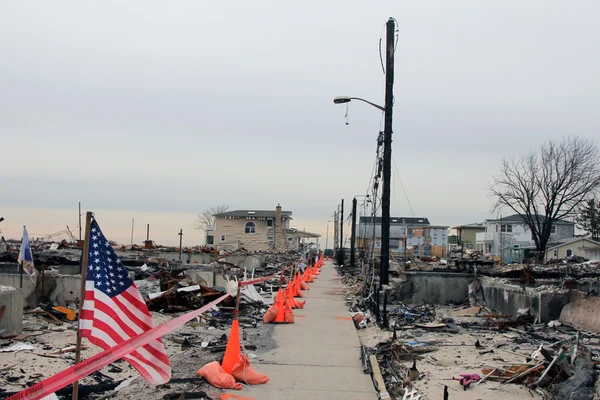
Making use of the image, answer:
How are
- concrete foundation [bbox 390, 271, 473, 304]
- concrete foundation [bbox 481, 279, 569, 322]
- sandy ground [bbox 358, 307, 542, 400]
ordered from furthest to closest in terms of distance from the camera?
concrete foundation [bbox 390, 271, 473, 304]
concrete foundation [bbox 481, 279, 569, 322]
sandy ground [bbox 358, 307, 542, 400]

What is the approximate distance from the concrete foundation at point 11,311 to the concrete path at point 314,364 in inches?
187

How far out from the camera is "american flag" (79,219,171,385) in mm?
5660

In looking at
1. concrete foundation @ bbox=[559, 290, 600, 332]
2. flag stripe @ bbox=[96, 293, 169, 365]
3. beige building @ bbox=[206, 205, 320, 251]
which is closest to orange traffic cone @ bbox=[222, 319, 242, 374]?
flag stripe @ bbox=[96, 293, 169, 365]

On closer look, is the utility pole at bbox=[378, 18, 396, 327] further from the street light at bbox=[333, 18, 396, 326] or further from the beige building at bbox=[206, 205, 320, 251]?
the beige building at bbox=[206, 205, 320, 251]

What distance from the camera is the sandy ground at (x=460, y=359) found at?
26.8ft

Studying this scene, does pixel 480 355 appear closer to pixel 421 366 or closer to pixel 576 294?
pixel 421 366

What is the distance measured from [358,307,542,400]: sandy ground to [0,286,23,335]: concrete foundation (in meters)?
7.07

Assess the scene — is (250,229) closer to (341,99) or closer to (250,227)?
(250,227)

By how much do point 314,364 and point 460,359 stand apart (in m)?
2.51

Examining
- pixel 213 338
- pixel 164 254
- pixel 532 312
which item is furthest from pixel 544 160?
pixel 213 338

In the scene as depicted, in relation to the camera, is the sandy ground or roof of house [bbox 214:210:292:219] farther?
roof of house [bbox 214:210:292:219]

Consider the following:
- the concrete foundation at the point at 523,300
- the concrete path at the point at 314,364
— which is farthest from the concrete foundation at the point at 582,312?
the concrete path at the point at 314,364

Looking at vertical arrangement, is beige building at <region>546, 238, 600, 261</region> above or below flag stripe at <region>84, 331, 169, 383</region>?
above

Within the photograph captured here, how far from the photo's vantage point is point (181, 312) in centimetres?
1742
